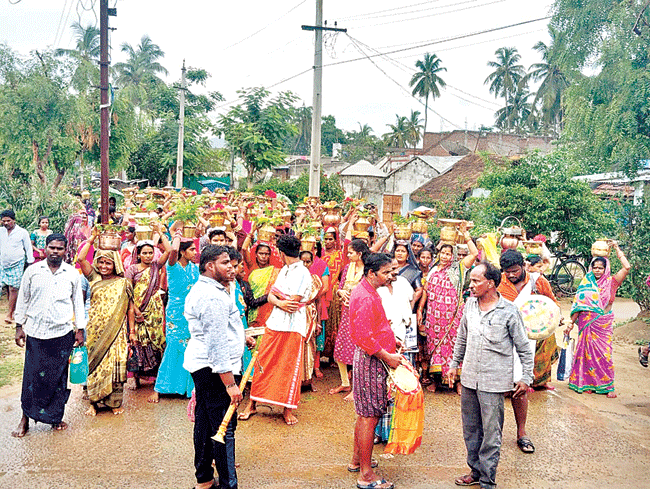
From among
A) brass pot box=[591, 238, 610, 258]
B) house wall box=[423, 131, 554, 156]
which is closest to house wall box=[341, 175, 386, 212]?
house wall box=[423, 131, 554, 156]

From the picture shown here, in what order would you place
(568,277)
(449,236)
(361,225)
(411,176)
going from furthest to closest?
(411,176), (568,277), (361,225), (449,236)

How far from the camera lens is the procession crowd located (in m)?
4.46

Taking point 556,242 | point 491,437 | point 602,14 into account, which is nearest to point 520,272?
point 491,437

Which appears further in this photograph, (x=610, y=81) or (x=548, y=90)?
(x=548, y=90)

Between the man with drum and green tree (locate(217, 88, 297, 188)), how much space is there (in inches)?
731

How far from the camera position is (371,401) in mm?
4648

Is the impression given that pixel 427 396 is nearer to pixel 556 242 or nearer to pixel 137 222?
pixel 137 222

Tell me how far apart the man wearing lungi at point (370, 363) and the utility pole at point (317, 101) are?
9969 millimetres

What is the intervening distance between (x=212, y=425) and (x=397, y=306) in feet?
6.50

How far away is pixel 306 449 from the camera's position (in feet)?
17.9

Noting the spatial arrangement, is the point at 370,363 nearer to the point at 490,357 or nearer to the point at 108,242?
the point at 490,357

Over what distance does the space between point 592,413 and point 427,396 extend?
1759 mm

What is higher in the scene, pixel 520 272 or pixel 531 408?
pixel 520 272

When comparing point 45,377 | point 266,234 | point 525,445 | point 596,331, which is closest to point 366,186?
point 596,331
